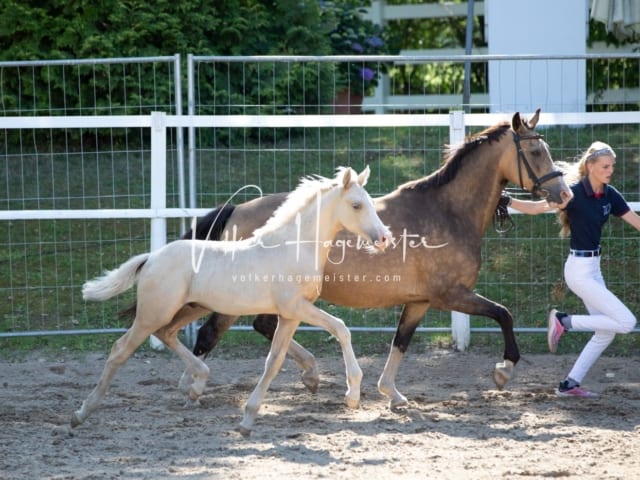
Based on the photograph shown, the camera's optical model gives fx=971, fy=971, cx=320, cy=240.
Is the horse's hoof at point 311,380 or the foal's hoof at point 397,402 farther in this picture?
the horse's hoof at point 311,380

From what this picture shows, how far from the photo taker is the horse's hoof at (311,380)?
6883 millimetres

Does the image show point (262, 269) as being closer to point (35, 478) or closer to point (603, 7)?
point (35, 478)

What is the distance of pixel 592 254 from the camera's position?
6.62 meters

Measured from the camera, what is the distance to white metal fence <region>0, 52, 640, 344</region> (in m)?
8.02

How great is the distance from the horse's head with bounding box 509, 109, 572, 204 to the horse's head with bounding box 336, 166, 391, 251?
1.42 meters

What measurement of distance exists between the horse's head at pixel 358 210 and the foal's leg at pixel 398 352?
48.3 inches

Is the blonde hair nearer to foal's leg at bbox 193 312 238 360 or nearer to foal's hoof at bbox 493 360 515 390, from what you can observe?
foal's hoof at bbox 493 360 515 390

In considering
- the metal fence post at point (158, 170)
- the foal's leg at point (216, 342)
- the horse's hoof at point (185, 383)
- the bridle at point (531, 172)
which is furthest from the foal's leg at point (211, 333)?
the bridle at point (531, 172)

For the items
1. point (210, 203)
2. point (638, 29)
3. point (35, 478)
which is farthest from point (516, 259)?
point (35, 478)

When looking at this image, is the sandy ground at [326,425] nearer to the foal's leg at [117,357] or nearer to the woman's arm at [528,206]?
the foal's leg at [117,357]

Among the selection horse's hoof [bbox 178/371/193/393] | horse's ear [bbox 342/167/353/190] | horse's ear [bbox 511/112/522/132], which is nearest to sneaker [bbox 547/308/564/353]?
horse's ear [bbox 511/112/522/132]

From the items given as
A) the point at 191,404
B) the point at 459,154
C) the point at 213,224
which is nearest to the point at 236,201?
the point at 213,224

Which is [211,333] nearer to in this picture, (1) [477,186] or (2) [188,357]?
→ (2) [188,357]

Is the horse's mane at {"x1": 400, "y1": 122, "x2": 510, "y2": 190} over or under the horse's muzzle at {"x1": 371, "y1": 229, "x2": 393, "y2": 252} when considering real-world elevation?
over
